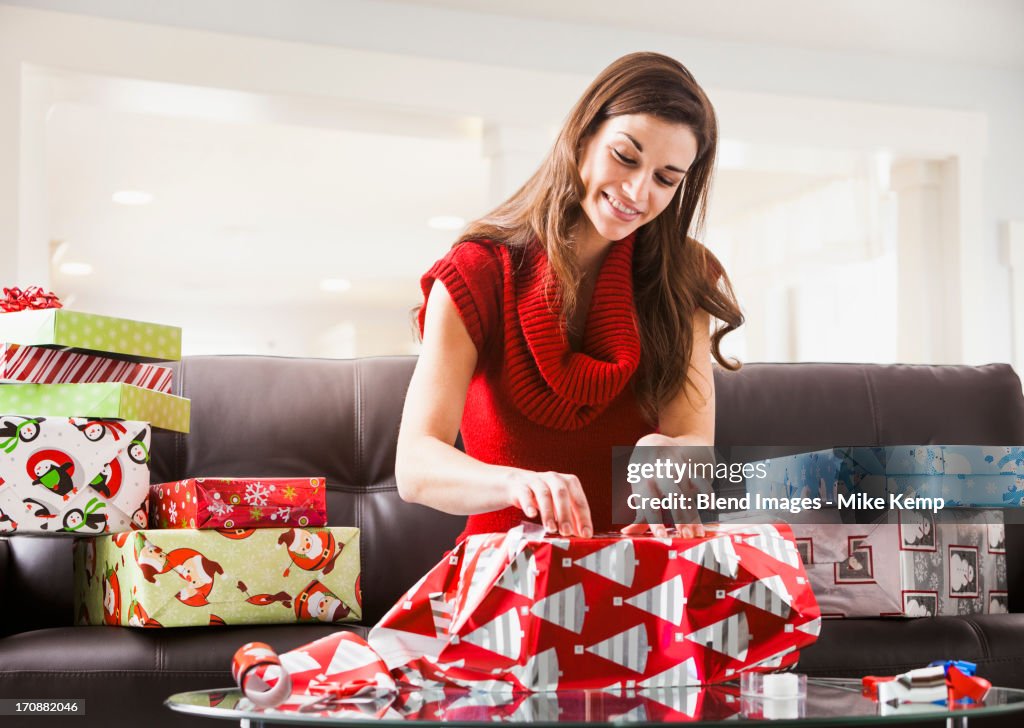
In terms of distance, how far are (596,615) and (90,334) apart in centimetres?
106

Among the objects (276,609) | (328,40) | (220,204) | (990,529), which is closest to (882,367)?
(990,529)

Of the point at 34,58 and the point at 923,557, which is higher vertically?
the point at 34,58

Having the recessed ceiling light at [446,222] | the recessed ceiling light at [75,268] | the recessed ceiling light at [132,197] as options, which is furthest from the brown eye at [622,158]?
the recessed ceiling light at [75,268]

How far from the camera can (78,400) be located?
65.3 inches

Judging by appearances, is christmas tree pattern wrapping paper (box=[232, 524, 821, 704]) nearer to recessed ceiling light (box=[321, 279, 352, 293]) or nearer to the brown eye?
the brown eye

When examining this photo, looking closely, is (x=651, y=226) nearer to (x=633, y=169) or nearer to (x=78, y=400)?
(x=633, y=169)

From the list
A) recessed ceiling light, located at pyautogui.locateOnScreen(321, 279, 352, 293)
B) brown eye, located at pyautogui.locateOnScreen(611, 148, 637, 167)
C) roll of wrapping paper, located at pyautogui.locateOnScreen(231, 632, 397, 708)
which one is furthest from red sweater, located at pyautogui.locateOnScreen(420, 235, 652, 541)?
recessed ceiling light, located at pyautogui.locateOnScreen(321, 279, 352, 293)

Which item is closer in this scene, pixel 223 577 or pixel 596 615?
pixel 596 615

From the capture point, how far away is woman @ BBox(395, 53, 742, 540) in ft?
4.44

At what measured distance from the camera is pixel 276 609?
1.66 metres

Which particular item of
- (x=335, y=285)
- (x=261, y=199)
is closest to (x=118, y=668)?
(x=261, y=199)

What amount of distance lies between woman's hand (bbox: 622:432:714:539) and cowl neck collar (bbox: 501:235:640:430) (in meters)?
0.13

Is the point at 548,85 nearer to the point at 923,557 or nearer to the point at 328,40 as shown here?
the point at 328,40

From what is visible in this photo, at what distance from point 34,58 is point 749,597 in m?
2.80
